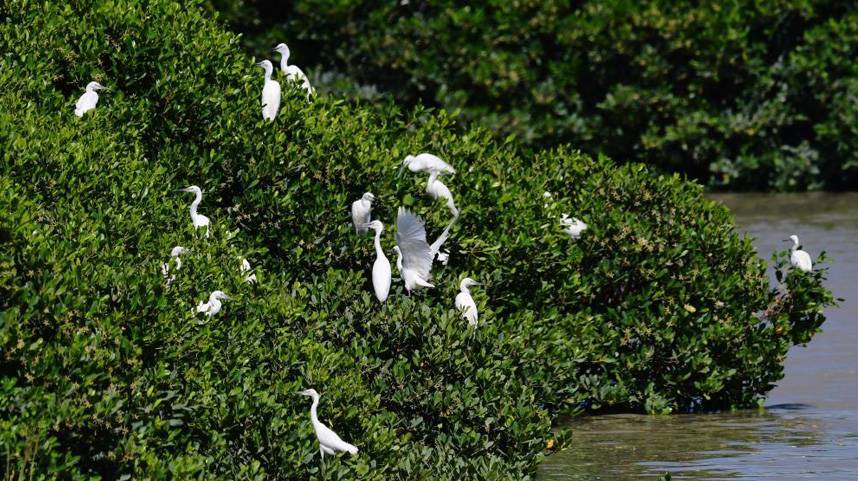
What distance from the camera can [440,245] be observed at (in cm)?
1102

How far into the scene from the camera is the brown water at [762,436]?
34.0 feet

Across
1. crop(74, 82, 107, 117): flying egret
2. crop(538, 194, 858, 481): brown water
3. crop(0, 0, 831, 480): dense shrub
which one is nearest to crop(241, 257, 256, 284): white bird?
crop(0, 0, 831, 480): dense shrub

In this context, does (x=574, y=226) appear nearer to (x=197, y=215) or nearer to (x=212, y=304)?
(x=197, y=215)

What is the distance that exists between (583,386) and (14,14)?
15.8 feet

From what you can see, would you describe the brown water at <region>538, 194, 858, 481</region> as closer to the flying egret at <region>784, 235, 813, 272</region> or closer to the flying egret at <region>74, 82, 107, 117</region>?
the flying egret at <region>784, 235, 813, 272</region>

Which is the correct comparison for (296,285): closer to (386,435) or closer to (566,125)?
(386,435)

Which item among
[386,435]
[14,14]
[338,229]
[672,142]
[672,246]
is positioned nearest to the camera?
[386,435]

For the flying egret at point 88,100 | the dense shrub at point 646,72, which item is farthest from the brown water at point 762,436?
the dense shrub at point 646,72

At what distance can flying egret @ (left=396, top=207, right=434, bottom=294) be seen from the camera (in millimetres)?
10508

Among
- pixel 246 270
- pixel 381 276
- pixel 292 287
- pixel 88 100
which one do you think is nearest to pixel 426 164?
pixel 381 276

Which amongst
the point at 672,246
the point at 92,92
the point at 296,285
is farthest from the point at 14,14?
the point at 672,246

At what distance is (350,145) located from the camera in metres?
11.1

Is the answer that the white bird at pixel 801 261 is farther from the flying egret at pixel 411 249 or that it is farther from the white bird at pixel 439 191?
the flying egret at pixel 411 249

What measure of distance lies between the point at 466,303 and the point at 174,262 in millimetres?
2144
